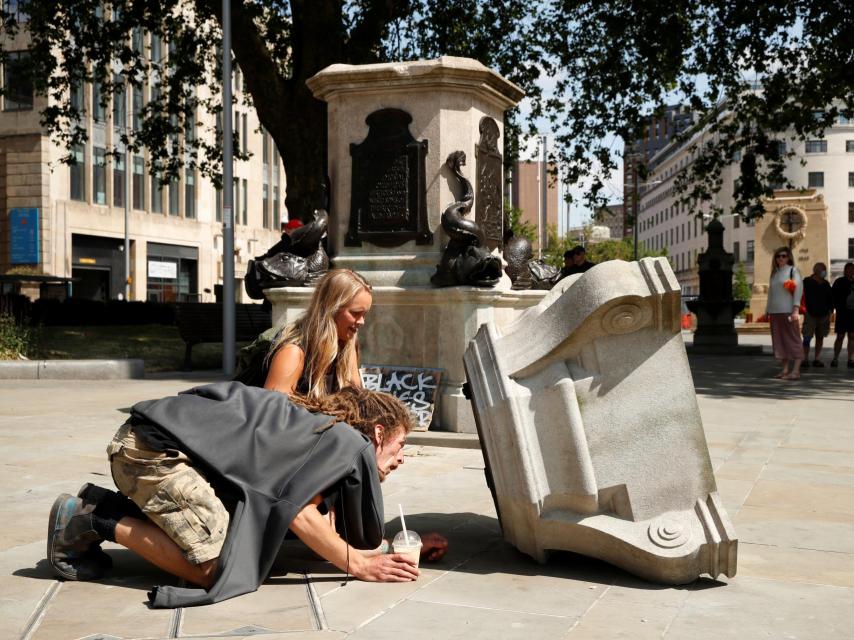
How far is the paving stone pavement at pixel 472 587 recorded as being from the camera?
11.6 feet

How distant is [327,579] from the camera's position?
4.19 m

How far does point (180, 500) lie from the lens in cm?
381

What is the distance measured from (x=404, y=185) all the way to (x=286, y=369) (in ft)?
15.8

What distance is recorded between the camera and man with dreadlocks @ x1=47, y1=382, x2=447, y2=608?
3.82 metres

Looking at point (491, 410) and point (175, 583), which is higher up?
point (491, 410)

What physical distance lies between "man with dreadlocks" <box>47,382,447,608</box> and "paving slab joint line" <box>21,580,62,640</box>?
0.11 metres

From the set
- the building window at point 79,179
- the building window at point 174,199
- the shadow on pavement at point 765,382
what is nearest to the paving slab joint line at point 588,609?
the shadow on pavement at point 765,382

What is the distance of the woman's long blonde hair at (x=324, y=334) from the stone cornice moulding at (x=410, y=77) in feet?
14.9

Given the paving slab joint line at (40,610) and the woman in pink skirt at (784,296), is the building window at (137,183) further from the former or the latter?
the paving slab joint line at (40,610)

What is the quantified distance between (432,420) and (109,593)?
15.7 feet

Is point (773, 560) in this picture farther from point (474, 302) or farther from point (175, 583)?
point (474, 302)

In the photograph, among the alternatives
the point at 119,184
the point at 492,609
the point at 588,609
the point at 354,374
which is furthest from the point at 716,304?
the point at 119,184

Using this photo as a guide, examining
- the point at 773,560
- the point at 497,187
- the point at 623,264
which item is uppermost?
the point at 497,187

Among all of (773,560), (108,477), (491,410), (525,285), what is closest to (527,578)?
(491,410)
